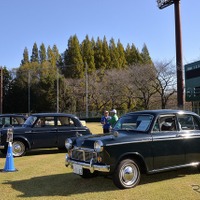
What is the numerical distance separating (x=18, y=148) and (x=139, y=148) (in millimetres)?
6477

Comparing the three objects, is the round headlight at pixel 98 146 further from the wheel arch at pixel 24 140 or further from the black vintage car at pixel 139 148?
the wheel arch at pixel 24 140

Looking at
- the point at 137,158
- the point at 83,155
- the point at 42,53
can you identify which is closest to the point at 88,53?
the point at 42,53

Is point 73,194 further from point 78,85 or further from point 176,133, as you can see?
point 78,85

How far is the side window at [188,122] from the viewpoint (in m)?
8.09

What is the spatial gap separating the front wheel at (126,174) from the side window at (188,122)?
5.96 ft

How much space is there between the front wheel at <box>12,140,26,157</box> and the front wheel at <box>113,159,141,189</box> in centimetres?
628

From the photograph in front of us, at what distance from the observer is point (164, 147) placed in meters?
7.48

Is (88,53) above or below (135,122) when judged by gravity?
above

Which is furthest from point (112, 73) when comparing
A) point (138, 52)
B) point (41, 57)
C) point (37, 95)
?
point (41, 57)

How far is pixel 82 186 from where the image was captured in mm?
7355

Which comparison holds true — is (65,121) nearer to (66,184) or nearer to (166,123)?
(66,184)

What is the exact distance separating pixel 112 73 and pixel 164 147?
52693 millimetres

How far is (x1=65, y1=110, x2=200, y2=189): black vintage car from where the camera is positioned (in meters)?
6.83

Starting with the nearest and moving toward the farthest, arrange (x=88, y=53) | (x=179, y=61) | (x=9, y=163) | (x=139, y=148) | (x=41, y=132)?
(x=139, y=148)
(x=9, y=163)
(x=41, y=132)
(x=179, y=61)
(x=88, y=53)
